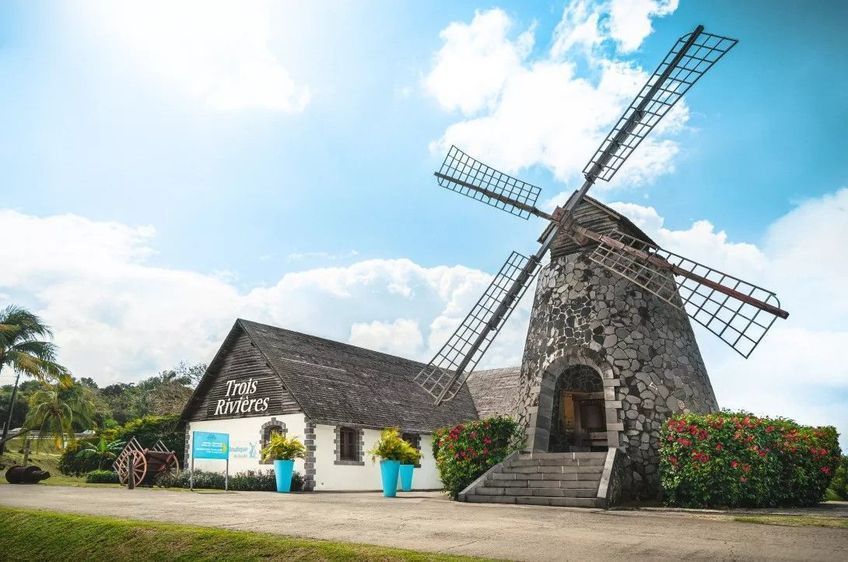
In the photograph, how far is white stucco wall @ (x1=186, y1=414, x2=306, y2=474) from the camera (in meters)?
20.6

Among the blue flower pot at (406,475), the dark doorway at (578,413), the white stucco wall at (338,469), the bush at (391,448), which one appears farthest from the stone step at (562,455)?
the white stucco wall at (338,469)

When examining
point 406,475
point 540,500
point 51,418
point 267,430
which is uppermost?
point 51,418

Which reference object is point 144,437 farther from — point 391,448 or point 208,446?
point 391,448

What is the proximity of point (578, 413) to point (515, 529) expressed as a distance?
10.1 metres

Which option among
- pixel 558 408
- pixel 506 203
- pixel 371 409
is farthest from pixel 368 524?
pixel 371 409

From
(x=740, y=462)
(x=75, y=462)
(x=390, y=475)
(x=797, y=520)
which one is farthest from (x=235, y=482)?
(x=797, y=520)

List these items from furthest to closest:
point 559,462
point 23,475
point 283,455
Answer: point 23,475
point 283,455
point 559,462

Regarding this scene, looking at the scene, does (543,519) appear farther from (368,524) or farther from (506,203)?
(506,203)

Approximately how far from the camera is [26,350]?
2823cm

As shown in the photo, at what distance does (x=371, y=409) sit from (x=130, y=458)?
843 centimetres

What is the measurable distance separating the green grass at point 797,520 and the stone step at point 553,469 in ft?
11.5

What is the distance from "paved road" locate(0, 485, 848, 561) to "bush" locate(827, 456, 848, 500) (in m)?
9.82

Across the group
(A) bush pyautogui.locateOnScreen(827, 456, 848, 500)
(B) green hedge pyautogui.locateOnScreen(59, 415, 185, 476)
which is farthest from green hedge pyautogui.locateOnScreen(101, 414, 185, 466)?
(A) bush pyautogui.locateOnScreen(827, 456, 848, 500)

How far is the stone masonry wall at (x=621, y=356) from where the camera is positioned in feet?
45.6
